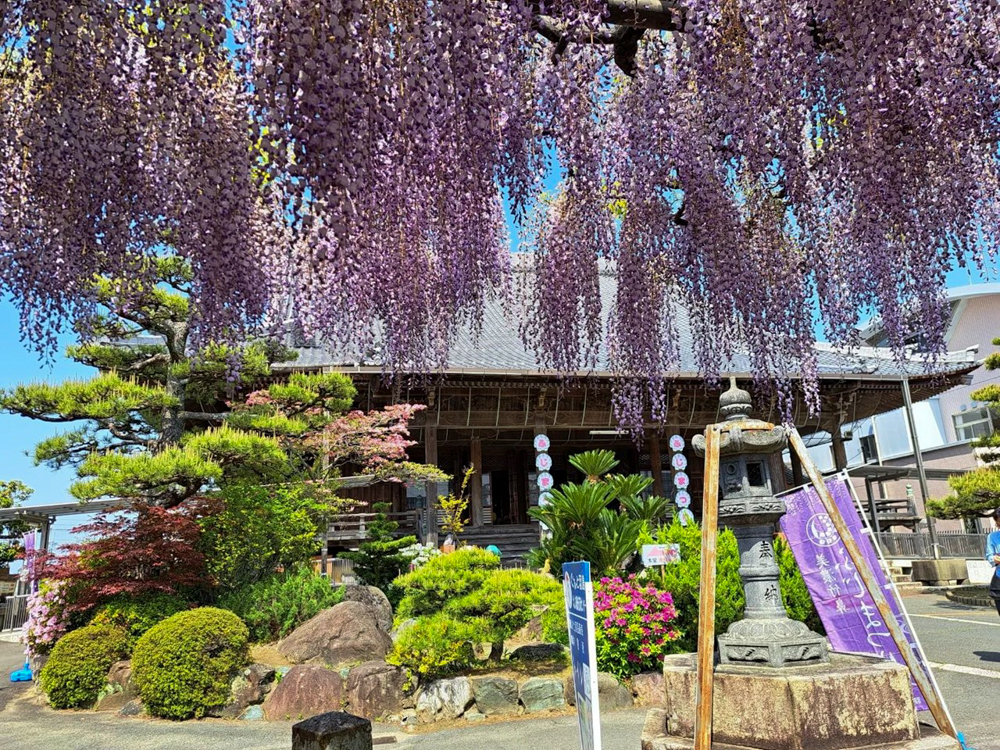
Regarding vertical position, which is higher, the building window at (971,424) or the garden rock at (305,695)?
the building window at (971,424)

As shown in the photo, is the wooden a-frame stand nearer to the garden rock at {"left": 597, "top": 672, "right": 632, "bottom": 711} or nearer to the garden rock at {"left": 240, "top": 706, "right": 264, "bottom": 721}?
the garden rock at {"left": 597, "top": 672, "right": 632, "bottom": 711}

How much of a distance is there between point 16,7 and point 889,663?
201 inches

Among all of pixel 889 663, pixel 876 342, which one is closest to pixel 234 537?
pixel 889 663

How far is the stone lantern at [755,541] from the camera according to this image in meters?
3.77

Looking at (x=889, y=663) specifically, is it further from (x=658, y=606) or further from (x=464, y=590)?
(x=464, y=590)

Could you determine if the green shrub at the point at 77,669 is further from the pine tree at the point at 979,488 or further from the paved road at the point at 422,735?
the pine tree at the point at 979,488

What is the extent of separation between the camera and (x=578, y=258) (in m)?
6.04

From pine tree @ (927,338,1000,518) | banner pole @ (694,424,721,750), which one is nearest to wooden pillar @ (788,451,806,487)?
pine tree @ (927,338,1000,518)

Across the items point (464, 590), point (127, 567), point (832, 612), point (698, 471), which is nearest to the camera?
point (832, 612)

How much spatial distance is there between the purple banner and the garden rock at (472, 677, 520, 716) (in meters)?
2.67

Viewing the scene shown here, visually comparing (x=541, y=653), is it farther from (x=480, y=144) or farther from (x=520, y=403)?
(x=520, y=403)

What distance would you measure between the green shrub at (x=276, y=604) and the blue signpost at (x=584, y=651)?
19.6 ft

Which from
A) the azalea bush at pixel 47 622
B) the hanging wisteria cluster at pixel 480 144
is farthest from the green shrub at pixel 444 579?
the azalea bush at pixel 47 622

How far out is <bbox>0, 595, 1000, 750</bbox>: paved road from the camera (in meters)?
5.14
